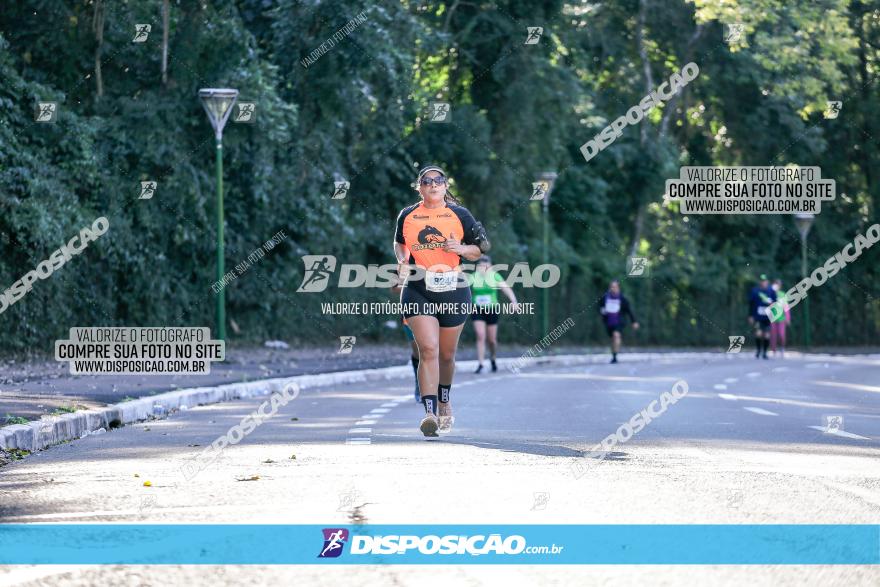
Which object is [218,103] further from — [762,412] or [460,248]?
[460,248]

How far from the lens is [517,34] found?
40750mm

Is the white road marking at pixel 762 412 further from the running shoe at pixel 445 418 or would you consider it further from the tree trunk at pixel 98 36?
the tree trunk at pixel 98 36

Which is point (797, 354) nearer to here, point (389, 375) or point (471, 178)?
point (471, 178)

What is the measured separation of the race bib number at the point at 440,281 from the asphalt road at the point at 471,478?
1.23 metres

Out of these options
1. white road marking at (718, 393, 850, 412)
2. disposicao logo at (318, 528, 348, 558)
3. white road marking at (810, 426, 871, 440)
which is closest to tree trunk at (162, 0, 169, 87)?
white road marking at (718, 393, 850, 412)

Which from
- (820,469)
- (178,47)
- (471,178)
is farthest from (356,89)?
(820,469)

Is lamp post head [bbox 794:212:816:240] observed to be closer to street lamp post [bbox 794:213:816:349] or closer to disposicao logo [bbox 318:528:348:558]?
street lamp post [bbox 794:213:816:349]

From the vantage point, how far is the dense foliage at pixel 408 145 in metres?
29.2

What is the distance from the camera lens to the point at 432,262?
13281 millimetres

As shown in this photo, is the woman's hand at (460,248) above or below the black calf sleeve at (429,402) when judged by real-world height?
above

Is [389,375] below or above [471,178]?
below

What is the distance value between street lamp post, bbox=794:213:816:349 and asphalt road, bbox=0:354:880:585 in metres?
30.7

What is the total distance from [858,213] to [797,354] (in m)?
9.42

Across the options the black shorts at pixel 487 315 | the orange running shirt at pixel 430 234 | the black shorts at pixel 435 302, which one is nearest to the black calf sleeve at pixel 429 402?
the black shorts at pixel 435 302
